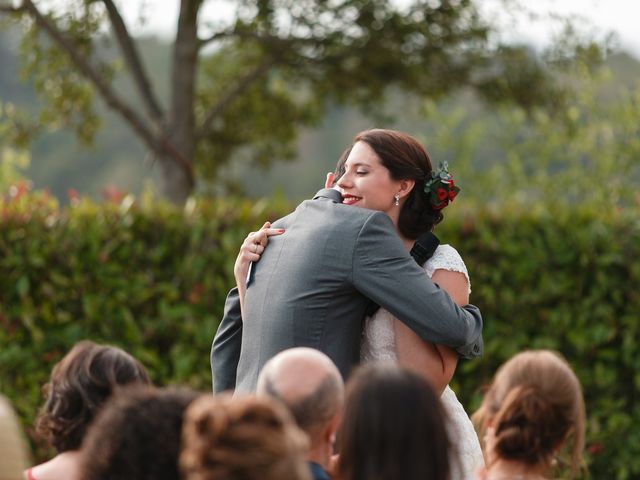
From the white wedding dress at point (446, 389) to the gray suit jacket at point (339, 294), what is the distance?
8cm

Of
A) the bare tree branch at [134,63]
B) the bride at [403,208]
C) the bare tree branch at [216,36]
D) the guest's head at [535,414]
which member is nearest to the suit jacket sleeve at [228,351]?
the bride at [403,208]

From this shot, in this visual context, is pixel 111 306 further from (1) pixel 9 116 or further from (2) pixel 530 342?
(1) pixel 9 116

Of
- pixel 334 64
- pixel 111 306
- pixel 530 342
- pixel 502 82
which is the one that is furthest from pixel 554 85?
pixel 111 306

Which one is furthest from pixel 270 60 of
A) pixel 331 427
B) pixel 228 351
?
pixel 331 427

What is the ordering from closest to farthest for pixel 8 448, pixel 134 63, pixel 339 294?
pixel 8 448 < pixel 339 294 < pixel 134 63

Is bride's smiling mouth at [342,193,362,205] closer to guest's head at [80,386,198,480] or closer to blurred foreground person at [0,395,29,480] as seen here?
guest's head at [80,386,198,480]

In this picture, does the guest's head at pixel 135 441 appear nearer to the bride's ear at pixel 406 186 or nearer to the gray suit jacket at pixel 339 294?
the gray suit jacket at pixel 339 294

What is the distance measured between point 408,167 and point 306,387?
1.29 m

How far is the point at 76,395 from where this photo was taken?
366 cm

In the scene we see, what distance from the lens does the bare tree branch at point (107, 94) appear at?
33.2 ft

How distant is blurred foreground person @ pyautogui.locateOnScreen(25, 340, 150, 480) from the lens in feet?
12.0

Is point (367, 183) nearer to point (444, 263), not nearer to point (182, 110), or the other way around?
point (444, 263)

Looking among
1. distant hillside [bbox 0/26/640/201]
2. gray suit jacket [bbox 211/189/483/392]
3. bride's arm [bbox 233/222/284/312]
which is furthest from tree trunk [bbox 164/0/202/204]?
distant hillside [bbox 0/26/640/201]

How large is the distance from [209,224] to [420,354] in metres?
3.65
